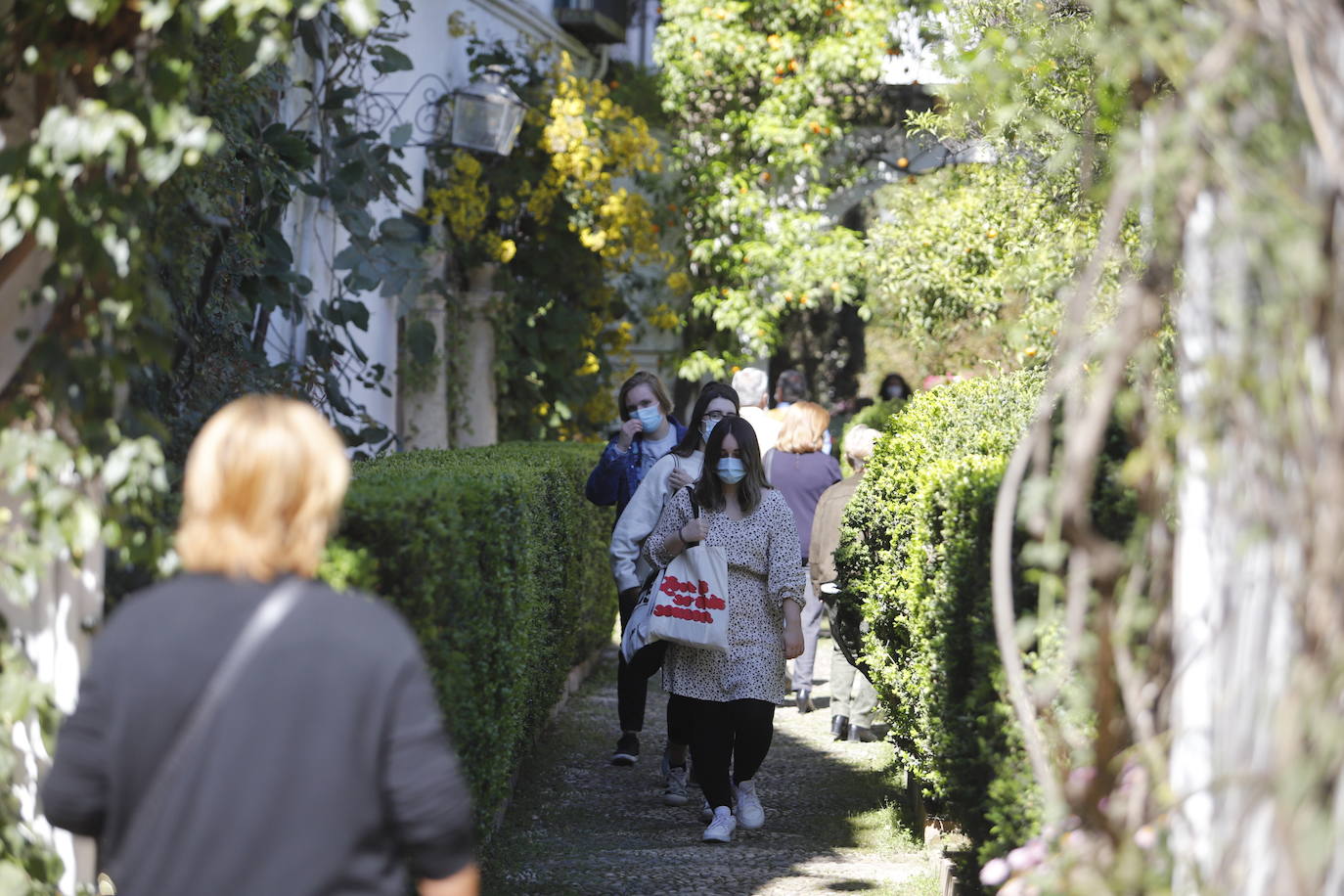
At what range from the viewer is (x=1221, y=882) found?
97.2 inches

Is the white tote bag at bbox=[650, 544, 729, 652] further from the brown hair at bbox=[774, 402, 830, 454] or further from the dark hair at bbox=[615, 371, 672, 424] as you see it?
the brown hair at bbox=[774, 402, 830, 454]

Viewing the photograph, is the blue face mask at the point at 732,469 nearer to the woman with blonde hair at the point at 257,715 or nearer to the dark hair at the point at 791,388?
the woman with blonde hair at the point at 257,715

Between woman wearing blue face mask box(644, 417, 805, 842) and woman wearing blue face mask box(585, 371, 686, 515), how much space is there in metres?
1.24

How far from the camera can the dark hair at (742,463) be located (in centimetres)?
593

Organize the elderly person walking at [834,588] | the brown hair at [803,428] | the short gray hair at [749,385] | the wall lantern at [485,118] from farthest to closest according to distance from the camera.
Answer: the wall lantern at [485,118] < the short gray hair at [749,385] < the brown hair at [803,428] < the elderly person walking at [834,588]

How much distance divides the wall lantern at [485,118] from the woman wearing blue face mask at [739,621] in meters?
5.67

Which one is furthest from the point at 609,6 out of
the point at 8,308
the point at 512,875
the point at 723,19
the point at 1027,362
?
the point at 8,308

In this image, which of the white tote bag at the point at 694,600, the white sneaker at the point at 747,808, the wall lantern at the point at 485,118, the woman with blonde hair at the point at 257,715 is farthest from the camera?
the wall lantern at the point at 485,118

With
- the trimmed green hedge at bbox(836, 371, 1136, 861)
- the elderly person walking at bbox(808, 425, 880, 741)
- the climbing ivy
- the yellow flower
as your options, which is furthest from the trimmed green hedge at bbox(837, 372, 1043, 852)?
the yellow flower

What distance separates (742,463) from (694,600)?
0.58 m

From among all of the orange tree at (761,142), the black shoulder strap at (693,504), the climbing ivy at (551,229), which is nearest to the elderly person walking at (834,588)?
the black shoulder strap at (693,504)

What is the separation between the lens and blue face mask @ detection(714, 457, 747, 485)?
5906mm

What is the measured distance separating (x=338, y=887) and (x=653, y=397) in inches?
201

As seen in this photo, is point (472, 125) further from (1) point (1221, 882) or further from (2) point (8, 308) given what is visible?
(1) point (1221, 882)
